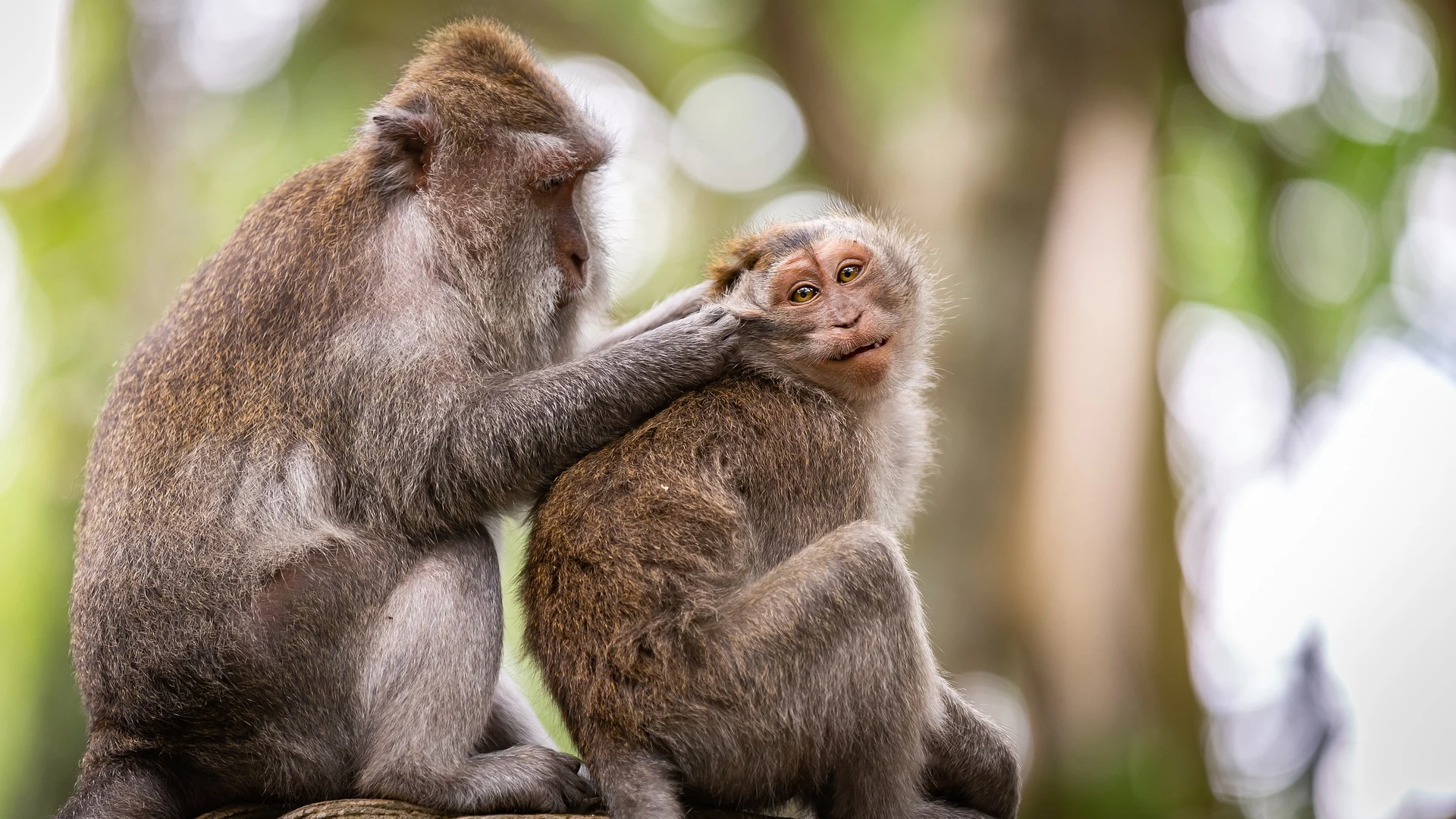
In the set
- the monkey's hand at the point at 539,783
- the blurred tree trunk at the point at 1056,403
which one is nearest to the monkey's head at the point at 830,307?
the monkey's hand at the point at 539,783

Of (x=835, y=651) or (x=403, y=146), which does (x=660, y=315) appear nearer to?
(x=403, y=146)

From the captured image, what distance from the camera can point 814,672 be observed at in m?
4.70

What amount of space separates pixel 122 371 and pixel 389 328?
4.90ft

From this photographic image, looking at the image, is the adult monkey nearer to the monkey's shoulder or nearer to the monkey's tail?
the monkey's tail

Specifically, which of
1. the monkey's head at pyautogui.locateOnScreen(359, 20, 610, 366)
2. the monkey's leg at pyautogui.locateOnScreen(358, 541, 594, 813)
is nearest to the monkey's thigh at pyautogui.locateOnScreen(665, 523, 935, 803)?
the monkey's leg at pyautogui.locateOnScreen(358, 541, 594, 813)

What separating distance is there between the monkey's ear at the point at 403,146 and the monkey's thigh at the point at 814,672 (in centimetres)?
276

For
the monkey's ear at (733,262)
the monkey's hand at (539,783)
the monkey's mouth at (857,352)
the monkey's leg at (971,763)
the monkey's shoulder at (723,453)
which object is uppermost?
the monkey's ear at (733,262)

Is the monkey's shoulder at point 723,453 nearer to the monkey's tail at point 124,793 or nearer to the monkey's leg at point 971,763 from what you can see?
the monkey's leg at point 971,763

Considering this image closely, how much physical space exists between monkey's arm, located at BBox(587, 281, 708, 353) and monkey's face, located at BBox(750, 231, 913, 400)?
95 cm

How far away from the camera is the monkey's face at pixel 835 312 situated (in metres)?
5.43

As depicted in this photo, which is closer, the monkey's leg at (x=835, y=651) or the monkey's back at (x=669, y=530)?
the monkey's leg at (x=835, y=651)

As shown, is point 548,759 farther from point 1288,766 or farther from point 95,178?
point 95,178

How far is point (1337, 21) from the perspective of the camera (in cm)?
1380

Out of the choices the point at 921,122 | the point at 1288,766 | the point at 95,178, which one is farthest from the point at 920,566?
the point at 95,178
